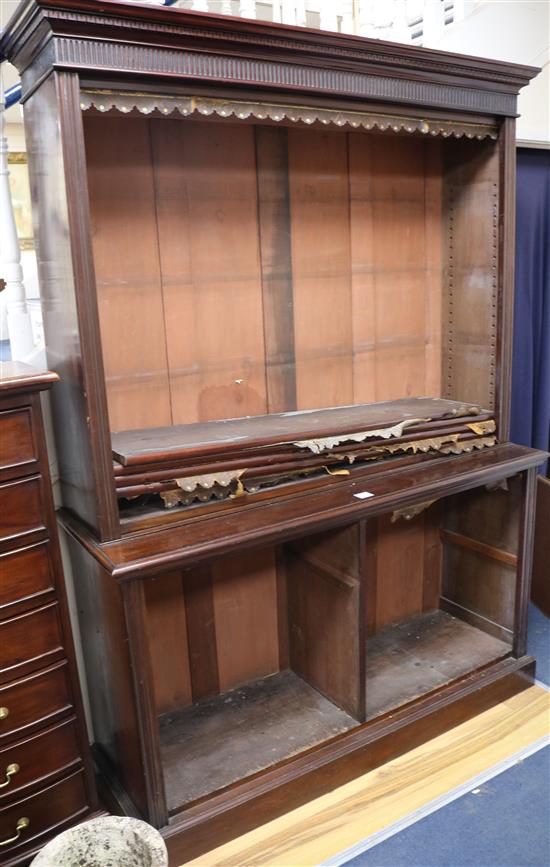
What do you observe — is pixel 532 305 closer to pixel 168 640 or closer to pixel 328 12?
pixel 328 12

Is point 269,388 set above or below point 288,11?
below

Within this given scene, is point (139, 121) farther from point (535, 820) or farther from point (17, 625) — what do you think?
point (535, 820)

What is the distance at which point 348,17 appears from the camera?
2488mm

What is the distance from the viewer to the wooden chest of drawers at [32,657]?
151 centimetres

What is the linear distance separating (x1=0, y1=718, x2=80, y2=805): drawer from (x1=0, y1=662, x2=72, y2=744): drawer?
0.04m

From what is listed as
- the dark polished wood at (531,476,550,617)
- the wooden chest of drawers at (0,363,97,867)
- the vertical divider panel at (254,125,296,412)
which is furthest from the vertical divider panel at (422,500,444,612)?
the wooden chest of drawers at (0,363,97,867)

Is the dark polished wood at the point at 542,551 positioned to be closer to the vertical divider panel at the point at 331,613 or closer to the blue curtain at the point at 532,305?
the blue curtain at the point at 532,305

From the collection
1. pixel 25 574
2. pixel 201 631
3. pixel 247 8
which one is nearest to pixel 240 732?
pixel 201 631

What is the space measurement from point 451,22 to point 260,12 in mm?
1910

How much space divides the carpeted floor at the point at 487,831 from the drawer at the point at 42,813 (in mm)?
737

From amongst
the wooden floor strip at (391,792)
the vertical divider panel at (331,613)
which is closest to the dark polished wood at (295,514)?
the vertical divider panel at (331,613)

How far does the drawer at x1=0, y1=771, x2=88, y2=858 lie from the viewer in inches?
64.3

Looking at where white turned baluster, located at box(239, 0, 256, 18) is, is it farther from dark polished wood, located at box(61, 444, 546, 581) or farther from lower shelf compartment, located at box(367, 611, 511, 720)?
lower shelf compartment, located at box(367, 611, 511, 720)

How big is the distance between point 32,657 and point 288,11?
2084 mm
